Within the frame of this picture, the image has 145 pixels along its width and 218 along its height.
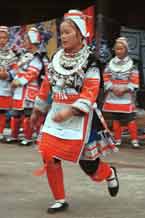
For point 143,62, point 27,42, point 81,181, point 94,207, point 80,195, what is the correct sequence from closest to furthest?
point 94,207 → point 80,195 → point 81,181 → point 27,42 → point 143,62

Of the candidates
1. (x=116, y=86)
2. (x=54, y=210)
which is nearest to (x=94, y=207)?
(x=54, y=210)

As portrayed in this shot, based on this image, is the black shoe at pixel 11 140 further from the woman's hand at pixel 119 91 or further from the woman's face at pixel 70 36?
the woman's face at pixel 70 36

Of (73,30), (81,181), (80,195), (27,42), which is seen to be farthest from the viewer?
(27,42)

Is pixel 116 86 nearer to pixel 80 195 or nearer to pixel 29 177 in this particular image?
pixel 29 177

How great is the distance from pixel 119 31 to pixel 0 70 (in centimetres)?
275

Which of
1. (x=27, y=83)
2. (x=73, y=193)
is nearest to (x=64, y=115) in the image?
(x=73, y=193)

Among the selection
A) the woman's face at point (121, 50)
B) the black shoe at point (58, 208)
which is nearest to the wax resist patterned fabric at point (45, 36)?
the woman's face at point (121, 50)

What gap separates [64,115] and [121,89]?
4.03 meters

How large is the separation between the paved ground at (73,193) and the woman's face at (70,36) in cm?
146

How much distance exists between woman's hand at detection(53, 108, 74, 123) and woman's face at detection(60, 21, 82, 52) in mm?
549

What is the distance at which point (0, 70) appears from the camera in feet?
31.0

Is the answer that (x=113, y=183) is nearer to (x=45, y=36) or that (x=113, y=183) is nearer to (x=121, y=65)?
(x=121, y=65)

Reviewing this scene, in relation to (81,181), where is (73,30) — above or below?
above

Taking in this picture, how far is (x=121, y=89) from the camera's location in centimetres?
934
